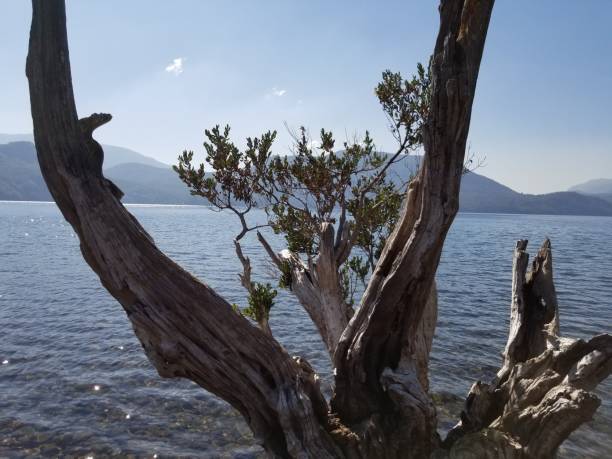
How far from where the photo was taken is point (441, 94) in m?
6.29

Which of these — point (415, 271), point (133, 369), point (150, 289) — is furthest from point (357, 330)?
point (133, 369)

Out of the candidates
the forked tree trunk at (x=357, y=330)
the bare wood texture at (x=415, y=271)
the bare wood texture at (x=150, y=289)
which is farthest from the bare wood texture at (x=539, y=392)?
the bare wood texture at (x=150, y=289)

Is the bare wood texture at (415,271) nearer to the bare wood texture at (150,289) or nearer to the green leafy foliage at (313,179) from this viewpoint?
the bare wood texture at (150,289)

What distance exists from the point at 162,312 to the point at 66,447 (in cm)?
1145

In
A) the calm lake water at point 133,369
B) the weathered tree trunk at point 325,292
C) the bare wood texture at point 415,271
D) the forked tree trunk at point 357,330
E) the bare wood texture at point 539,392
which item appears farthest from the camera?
the calm lake water at point 133,369

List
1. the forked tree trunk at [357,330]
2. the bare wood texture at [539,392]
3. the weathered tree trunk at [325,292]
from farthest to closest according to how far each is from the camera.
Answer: the weathered tree trunk at [325,292]
the bare wood texture at [539,392]
the forked tree trunk at [357,330]

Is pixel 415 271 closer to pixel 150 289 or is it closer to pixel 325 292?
pixel 150 289

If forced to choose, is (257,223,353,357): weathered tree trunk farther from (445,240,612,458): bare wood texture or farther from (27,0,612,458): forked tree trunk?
(445,240,612,458): bare wood texture

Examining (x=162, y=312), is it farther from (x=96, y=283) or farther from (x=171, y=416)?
(x=96, y=283)

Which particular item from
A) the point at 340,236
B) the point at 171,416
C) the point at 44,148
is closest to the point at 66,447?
the point at 171,416

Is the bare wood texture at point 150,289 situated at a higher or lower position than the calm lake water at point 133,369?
higher

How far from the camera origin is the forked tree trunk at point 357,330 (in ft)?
20.7

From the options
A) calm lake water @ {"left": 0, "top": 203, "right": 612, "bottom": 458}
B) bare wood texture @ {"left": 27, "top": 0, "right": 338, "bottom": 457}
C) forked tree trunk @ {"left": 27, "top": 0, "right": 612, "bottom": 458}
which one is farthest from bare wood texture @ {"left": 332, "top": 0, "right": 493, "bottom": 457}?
calm lake water @ {"left": 0, "top": 203, "right": 612, "bottom": 458}

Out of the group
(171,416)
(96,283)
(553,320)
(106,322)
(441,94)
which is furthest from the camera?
(96,283)
